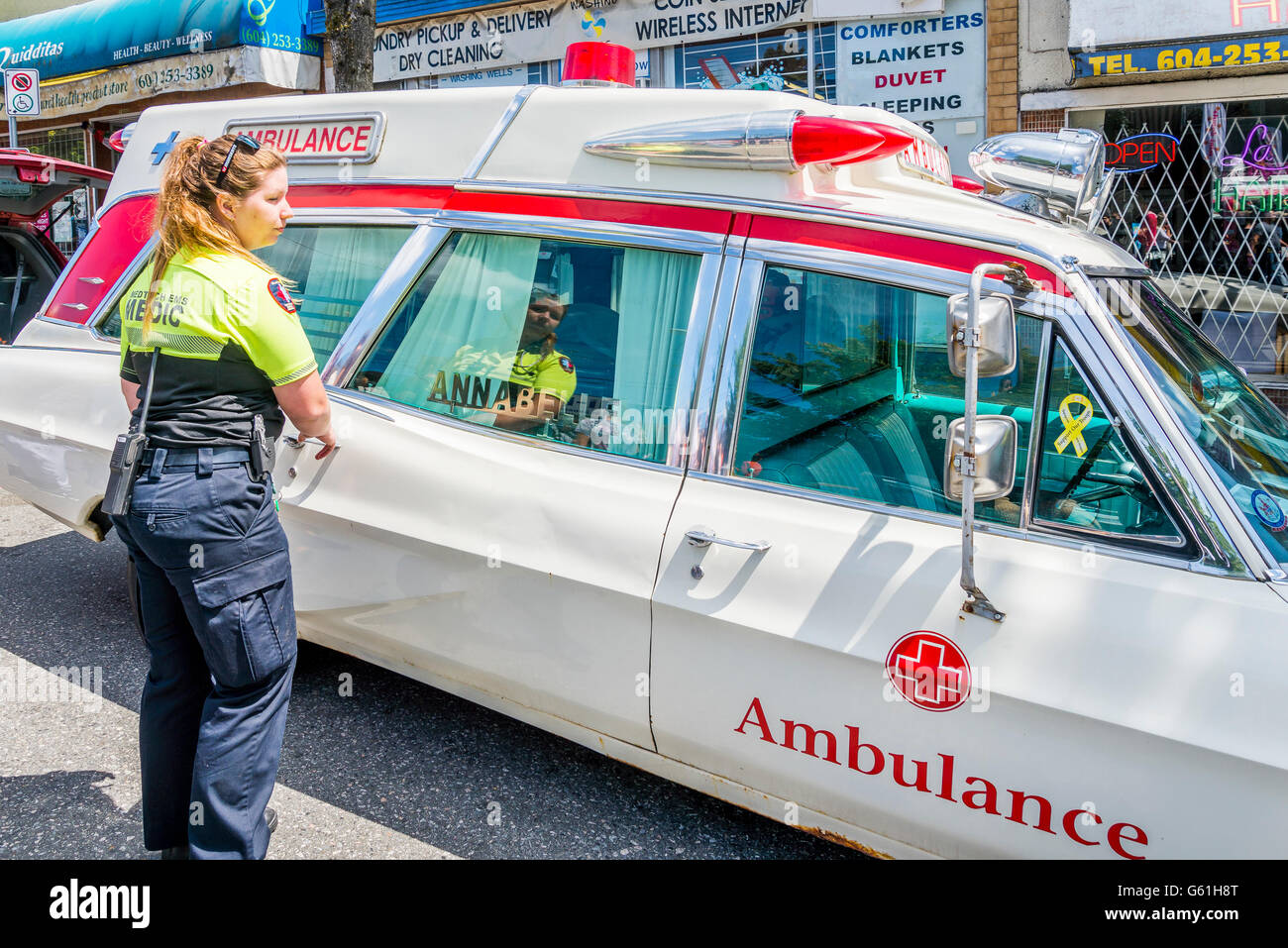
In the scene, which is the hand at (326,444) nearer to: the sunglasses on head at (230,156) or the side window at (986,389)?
the sunglasses on head at (230,156)

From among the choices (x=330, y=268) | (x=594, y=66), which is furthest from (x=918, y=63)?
(x=330, y=268)

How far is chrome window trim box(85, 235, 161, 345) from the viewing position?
147 inches

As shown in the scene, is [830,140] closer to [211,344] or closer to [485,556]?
[485,556]

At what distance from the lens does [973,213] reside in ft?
7.92

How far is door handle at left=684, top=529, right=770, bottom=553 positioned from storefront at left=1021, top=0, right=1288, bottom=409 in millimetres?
6700

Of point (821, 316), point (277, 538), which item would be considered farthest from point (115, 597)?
point (821, 316)

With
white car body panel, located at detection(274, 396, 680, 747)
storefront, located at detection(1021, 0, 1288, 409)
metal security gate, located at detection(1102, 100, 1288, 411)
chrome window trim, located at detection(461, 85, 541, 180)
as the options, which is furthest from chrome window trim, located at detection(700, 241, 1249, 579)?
metal security gate, located at detection(1102, 100, 1288, 411)

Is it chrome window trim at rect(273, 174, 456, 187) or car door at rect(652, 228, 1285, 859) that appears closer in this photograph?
car door at rect(652, 228, 1285, 859)

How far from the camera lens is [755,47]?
917 cm

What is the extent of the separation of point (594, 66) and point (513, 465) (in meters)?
1.42

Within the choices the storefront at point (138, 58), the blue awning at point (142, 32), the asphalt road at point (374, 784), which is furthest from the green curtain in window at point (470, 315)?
the blue awning at point (142, 32)

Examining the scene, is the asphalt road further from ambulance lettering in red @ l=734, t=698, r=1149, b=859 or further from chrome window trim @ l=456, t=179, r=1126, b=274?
chrome window trim @ l=456, t=179, r=1126, b=274

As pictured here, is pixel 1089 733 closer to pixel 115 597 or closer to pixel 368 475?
pixel 368 475

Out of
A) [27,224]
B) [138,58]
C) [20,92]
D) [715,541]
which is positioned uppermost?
[138,58]
